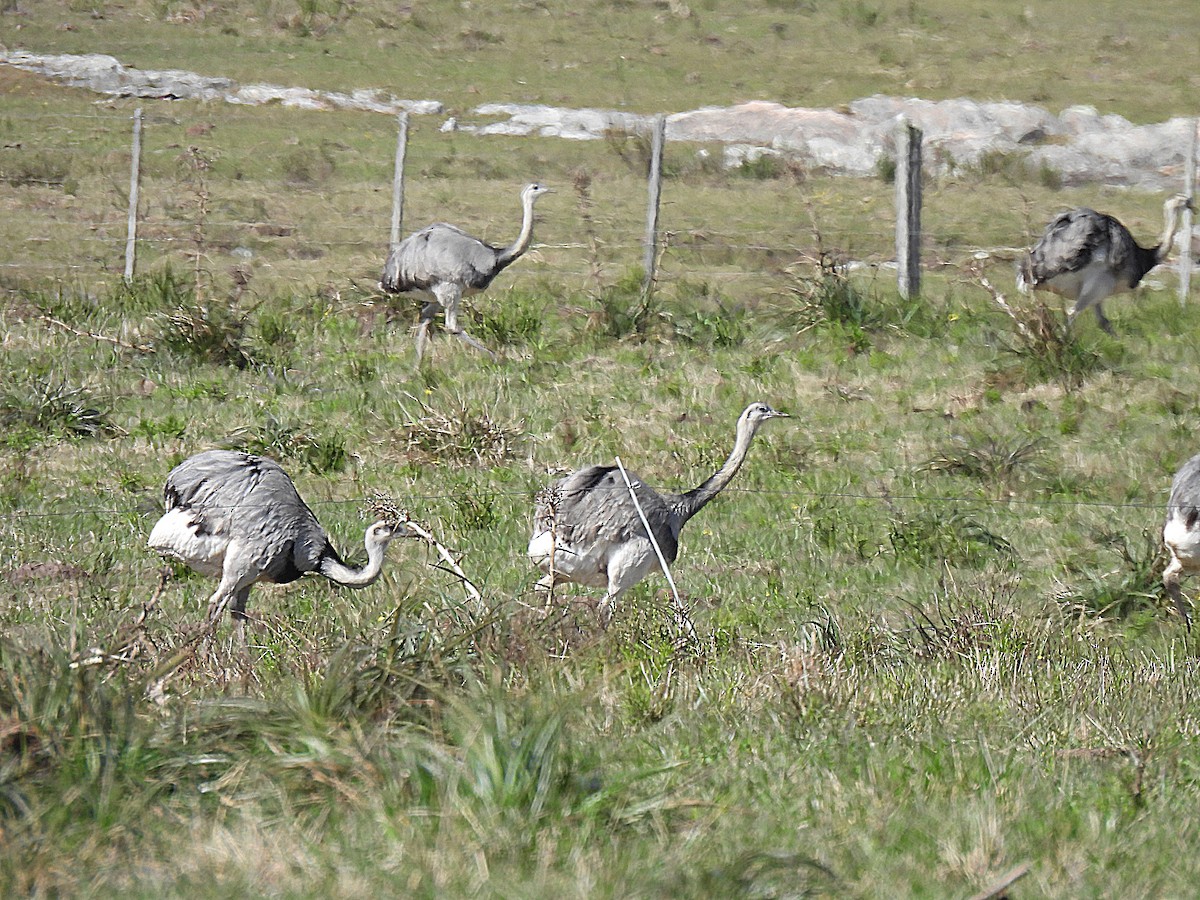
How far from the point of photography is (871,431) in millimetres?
11812

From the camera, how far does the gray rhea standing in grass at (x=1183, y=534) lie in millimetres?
8086

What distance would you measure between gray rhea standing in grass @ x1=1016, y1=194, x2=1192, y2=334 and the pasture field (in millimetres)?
495

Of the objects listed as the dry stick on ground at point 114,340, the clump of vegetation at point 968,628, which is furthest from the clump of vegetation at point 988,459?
the dry stick on ground at point 114,340

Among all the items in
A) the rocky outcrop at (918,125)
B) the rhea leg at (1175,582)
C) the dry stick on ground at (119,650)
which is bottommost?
the rhea leg at (1175,582)

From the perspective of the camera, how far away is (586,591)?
30.1 ft

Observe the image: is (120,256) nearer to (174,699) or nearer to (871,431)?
(871,431)

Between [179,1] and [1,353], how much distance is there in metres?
28.0

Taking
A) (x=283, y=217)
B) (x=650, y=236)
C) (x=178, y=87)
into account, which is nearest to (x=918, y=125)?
(x=283, y=217)

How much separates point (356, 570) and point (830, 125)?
2258 cm

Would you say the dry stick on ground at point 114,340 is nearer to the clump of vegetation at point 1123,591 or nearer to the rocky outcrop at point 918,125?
the clump of vegetation at point 1123,591

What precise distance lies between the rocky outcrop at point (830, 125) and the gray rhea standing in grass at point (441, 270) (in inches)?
543

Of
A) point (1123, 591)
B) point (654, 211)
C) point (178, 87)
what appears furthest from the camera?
point (178, 87)

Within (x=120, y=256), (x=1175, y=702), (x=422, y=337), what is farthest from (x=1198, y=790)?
(x=120, y=256)

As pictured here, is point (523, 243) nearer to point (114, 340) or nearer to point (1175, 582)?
point (114, 340)
